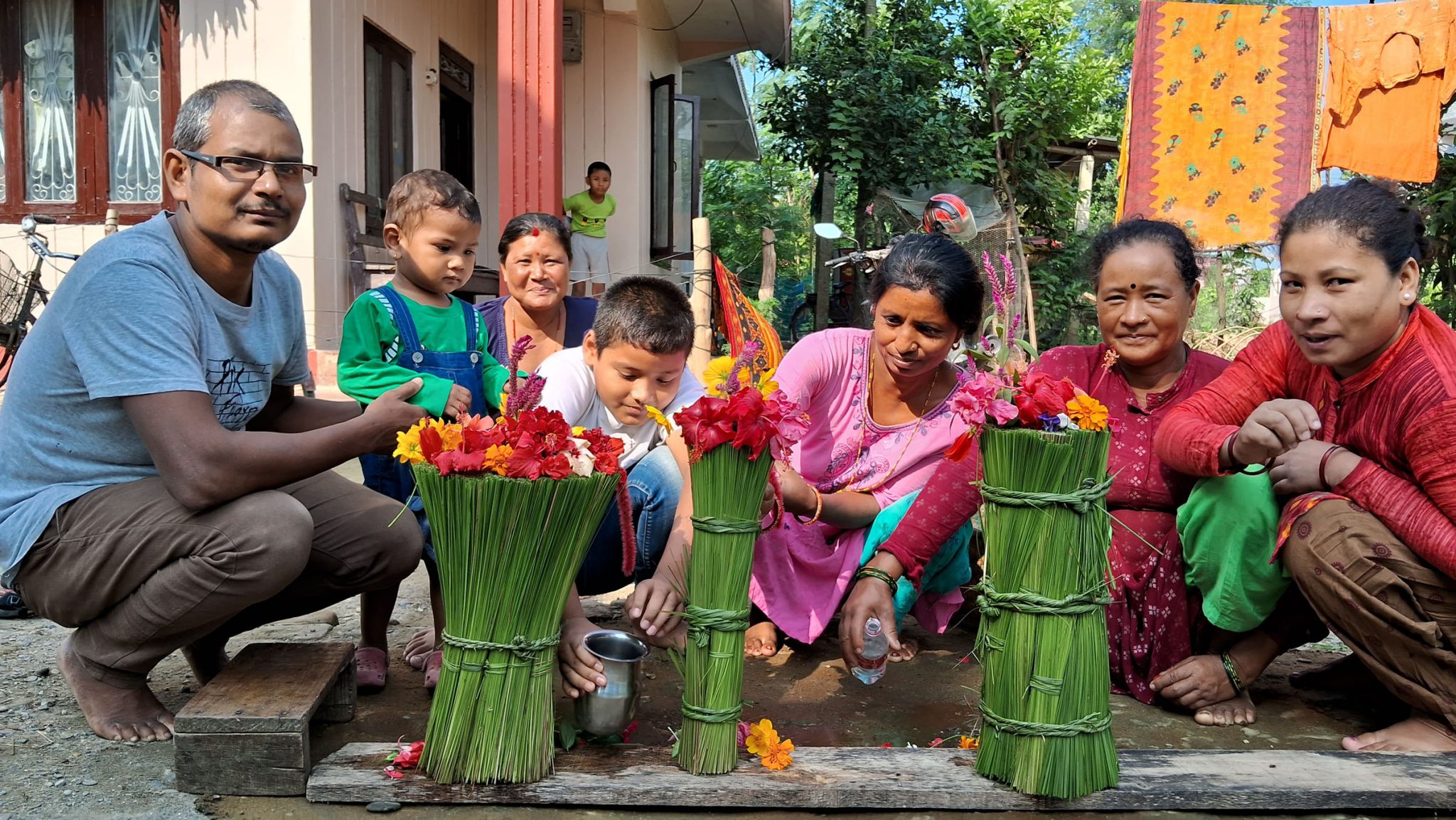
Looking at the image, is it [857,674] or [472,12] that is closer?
[857,674]

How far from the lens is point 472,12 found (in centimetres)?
945

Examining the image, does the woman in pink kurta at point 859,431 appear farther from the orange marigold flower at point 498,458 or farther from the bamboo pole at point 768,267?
the bamboo pole at point 768,267

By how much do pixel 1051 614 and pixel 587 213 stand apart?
7492 mm

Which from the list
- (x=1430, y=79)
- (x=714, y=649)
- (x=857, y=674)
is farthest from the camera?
(x=1430, y=79)

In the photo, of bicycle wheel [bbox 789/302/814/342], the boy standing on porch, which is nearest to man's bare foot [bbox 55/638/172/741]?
the boy standing on porch

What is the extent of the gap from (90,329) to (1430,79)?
7.09 m

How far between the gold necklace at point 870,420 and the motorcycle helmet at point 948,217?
216 inches

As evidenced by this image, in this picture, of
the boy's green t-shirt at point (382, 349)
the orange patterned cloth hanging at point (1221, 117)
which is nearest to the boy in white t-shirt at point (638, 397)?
the boy's green t-shirt at point (382, 349)

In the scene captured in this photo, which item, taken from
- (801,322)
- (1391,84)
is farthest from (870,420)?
(801,322)

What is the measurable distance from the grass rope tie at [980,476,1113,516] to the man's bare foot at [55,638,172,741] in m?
1.96

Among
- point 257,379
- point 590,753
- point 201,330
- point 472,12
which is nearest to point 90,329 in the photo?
point 201,330

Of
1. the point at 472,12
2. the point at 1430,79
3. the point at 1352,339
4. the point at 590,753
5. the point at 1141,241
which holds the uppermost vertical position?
the point at 472,12

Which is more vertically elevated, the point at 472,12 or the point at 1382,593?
the point at 472,12

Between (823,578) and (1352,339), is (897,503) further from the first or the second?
(1352,339)
